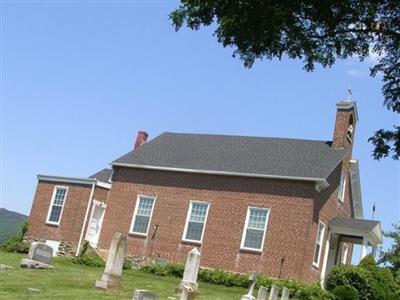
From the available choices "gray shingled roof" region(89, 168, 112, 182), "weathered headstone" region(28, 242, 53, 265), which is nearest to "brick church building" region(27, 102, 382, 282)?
"gray shingled roof" region(89, 168, 112, 182)

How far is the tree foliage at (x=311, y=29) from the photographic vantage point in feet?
33.3

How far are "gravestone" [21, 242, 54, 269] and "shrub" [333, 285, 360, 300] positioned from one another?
12.3 meters

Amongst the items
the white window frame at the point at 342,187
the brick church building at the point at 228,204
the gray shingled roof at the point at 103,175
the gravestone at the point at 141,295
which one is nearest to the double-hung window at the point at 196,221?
the brick church building at the point at 228,204

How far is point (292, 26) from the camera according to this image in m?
10.7

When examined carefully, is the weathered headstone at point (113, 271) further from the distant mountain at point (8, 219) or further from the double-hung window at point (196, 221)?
the distant mountain at point (8, 219)

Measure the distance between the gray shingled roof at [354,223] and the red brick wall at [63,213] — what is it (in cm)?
1323

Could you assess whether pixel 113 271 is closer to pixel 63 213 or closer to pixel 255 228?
pixel 255 228

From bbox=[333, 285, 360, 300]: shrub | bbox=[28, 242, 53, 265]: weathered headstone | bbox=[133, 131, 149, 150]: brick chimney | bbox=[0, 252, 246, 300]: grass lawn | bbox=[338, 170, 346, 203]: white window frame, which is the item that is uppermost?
bbox=[133, 131, 149, 150]: brick chimney

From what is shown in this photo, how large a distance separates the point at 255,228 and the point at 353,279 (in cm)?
513

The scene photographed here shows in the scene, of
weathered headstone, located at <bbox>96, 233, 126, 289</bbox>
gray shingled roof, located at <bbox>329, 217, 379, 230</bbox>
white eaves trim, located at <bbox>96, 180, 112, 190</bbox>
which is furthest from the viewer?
white eaves trim, located at <bbox>96, 180, 112, 190</bbox>

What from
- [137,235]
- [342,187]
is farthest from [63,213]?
[342,187]

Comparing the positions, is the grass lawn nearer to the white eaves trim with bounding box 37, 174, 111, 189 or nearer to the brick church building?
the brick church building

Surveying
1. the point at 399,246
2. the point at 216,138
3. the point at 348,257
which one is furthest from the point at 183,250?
the point at 399,246

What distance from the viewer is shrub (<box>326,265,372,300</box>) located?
26625mm
